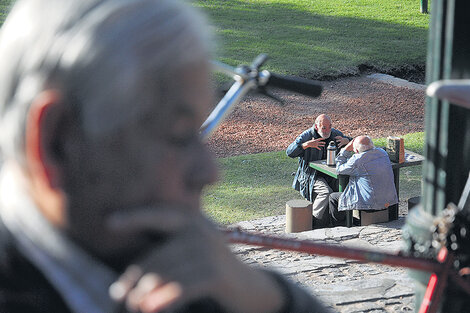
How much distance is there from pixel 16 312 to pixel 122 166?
0.25 metres

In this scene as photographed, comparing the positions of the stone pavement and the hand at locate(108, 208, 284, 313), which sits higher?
the hand at locate(108, 208, 284, 313)

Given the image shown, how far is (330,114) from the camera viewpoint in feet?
44.0

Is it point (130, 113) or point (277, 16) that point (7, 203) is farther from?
point (277, 16)

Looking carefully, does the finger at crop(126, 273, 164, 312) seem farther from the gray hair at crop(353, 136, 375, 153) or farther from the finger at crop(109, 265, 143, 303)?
the gray hair at crop(353, 136, 375, 153)

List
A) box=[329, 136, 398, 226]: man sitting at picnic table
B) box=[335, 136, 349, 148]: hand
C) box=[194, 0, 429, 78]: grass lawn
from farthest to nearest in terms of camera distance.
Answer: box=[194, 0, 429, 78]: grass lawn → box=[335, 136, 349, 148]: hand → box=[329, 136, 398, 226]: man sitting at picnic table

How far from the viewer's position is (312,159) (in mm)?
8555

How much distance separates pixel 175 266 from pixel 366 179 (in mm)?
7031

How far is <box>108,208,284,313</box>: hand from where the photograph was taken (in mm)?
645

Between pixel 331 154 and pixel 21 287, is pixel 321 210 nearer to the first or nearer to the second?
pixel 331 154

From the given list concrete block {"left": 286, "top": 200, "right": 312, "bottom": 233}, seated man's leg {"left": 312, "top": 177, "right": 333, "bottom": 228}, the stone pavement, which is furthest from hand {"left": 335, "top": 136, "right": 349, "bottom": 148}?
the stone pavement

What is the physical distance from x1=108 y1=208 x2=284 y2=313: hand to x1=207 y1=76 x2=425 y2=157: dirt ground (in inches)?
405

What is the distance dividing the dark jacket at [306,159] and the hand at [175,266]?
777 cm

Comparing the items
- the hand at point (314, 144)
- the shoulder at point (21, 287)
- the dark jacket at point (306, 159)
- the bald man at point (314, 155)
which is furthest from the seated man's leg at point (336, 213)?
the shoulder at point (21, 287)

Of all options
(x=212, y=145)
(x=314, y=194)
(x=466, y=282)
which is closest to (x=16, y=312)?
(x=466, y=282)
